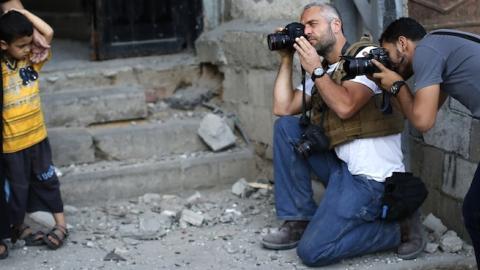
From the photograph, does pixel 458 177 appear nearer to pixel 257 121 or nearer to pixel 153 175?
pixel 257 121

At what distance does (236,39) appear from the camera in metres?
5.57

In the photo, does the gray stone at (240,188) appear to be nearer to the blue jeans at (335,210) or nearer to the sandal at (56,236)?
the blue jeans at (335,210)

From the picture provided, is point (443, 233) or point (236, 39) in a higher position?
point (236, 39)

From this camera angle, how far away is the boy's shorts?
434 centimetres

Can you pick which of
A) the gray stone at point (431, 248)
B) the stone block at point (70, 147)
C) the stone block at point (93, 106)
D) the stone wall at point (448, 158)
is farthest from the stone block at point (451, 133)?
the stone block at point (70, 147)

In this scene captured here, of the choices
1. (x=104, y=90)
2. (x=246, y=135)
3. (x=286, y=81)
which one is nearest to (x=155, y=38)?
(x=104, y=90)

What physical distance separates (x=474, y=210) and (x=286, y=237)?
1136 mm

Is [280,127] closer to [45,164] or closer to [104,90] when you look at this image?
[45,164]

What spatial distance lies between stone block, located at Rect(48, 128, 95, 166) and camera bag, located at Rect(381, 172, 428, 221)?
6.71ft

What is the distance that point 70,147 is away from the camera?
207 inches

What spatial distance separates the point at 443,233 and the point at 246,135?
1.66m

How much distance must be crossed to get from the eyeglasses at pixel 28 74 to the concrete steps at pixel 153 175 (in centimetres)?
91

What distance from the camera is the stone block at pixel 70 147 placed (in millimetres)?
5223

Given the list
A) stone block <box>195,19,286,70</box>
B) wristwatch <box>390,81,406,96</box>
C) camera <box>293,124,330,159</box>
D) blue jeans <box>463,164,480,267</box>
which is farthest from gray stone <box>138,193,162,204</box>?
blue jeans <box>463,164,480,267</box>
